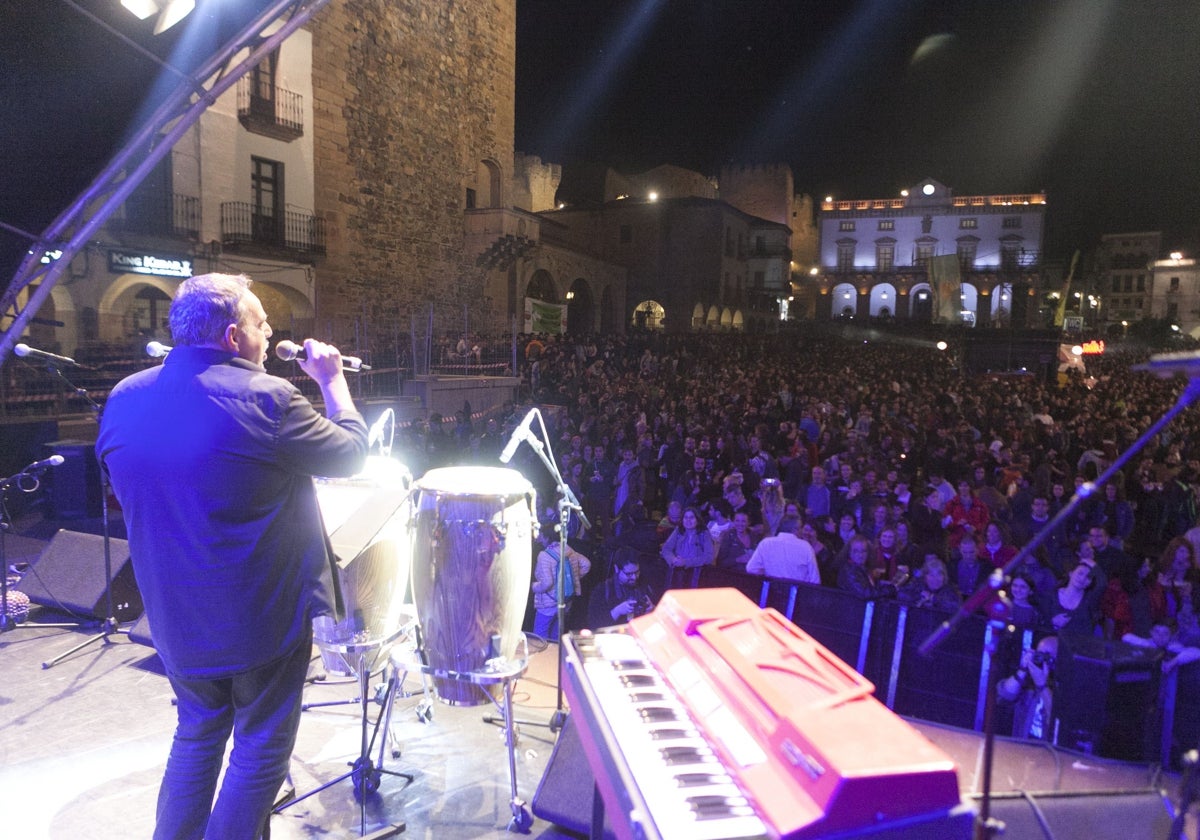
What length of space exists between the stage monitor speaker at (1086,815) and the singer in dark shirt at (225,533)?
7.41 feet

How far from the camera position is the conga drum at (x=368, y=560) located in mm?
3039

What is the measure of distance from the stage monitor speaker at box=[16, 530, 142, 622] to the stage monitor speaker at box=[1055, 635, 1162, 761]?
5847 millimetres

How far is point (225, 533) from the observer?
2.05 meters

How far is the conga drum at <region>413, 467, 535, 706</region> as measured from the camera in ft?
9.73

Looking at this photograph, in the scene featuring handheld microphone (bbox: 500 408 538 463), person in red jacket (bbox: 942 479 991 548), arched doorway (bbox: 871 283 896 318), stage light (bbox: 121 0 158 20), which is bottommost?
person in red jacket (bbox: 942 479 991 548)

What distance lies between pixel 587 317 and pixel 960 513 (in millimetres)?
26024

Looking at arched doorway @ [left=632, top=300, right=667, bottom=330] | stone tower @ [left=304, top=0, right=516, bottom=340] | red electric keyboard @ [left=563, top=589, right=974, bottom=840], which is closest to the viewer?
red electric keyboard @ [left=563, top=589, right=974, bottom=840]

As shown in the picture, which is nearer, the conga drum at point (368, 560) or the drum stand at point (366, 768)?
the drum stand at point (366, 768)

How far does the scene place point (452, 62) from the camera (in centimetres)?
2123

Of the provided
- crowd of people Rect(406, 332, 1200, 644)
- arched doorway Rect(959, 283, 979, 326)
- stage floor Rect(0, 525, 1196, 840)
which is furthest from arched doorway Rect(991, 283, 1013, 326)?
stage floor Rect(0, 525, 1196, 840)

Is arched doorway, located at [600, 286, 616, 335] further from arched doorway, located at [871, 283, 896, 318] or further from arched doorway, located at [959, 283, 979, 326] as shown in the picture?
arched doorway, located at [959, 283, 979, 326]

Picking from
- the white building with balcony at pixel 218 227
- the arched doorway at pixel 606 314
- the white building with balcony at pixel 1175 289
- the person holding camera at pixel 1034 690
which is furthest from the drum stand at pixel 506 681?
the white building with balcony at pixel 1175 289

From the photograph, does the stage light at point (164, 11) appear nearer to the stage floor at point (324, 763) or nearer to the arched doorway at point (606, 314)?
the stage floor at point (324, 763)

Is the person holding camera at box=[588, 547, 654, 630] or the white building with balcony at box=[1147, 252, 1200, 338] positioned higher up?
the white building with balcony at box=[1147, 252, 1200, 338]
